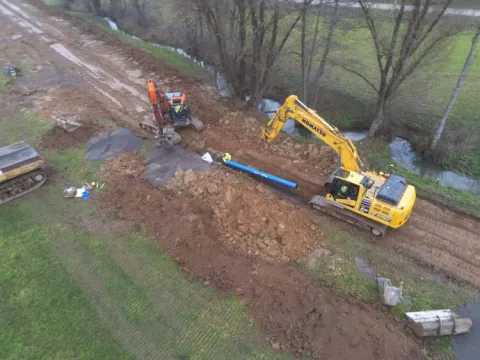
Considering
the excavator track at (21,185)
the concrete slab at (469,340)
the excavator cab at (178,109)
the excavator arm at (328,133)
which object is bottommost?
the concrete slab at (469,340)

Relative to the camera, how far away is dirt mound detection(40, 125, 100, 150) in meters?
18.9

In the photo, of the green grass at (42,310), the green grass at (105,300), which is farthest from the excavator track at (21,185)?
the green grass at (42,310)

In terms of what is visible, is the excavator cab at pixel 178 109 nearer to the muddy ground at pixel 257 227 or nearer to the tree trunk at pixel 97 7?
the muddy ground at pixel 257 227

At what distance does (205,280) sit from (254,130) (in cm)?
1039

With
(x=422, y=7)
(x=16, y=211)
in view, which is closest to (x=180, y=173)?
(x=16, y=211)

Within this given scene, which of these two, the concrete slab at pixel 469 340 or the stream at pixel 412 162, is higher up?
the concrete slab at pixel 469 340

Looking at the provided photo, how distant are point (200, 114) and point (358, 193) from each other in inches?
464

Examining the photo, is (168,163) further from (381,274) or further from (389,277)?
(389,277)

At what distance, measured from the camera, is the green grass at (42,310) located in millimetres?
10266

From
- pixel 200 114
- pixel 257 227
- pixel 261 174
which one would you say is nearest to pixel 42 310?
pixel 257 227

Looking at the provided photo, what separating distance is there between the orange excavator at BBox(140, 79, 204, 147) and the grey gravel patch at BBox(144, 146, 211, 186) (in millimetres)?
531

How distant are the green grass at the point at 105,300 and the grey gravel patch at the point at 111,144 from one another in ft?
14.1

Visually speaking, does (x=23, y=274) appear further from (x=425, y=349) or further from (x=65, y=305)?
(x=425, y=349)

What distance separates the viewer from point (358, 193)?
13.5 metres
